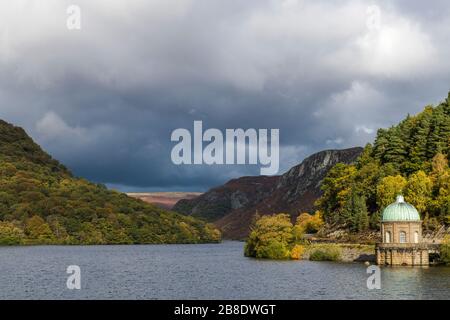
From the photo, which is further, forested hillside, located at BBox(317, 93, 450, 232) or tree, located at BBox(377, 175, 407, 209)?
tree, located at BBox(377, 175, 407, 209)

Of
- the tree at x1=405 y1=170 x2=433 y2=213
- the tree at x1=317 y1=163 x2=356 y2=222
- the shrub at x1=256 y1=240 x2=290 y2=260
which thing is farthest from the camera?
the tree at x1=317 y1=163 x2=356 y2=222

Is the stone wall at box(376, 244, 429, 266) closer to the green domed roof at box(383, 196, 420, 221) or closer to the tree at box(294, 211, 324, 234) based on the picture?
the green domed roof at box(383, 196, 420, 221)

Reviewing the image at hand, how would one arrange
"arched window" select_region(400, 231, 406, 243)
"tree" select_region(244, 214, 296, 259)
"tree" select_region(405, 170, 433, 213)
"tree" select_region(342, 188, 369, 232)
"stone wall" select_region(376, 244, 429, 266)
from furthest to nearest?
"tree" select_region(342, 188, 369, 232) → "tree" select_region(244, 214, 296, 259) → "tree" select_region(405, 170, 433, 213) → "arched window" select_region(400, 231, 406, 243) → "stone wall" select_region(376, 244, 429, 266)

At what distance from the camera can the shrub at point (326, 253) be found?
13462 cm

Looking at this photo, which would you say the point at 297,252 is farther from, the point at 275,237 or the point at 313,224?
the point at 313,224

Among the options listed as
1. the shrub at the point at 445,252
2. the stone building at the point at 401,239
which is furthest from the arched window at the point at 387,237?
the shrub at the point at 445,252

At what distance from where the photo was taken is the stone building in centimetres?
11756

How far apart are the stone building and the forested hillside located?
47.2 ft

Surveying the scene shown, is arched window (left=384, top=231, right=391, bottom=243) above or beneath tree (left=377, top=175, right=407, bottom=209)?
beneath

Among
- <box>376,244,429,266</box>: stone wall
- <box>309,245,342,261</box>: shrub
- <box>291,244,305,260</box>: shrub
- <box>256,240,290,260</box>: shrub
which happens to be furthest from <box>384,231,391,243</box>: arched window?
<box>256,240,290,260</box>: shrub

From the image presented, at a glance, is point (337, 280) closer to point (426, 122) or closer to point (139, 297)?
point (139, 297)

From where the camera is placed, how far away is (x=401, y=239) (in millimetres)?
119312

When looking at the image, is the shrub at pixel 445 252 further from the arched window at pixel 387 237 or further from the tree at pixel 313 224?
the tree at pixel 313 224
